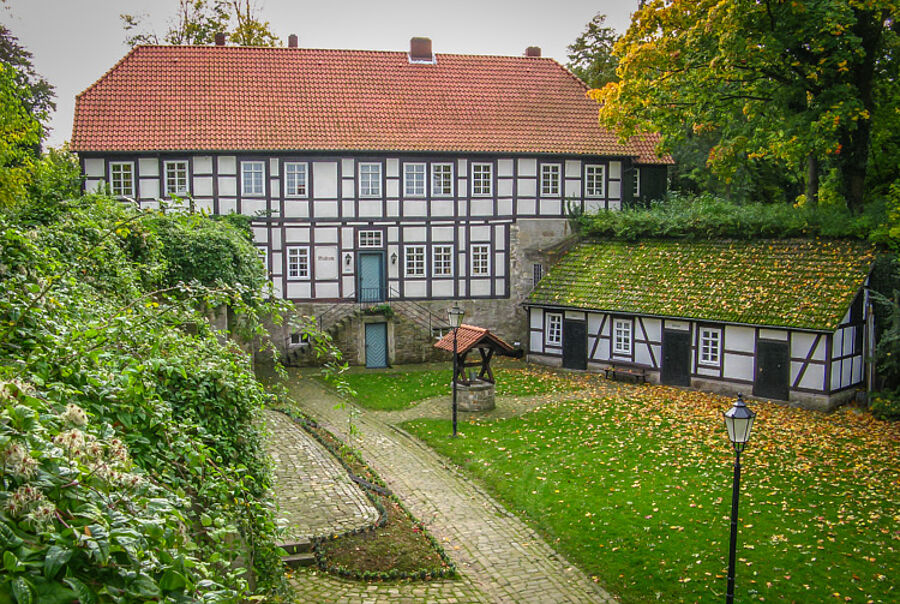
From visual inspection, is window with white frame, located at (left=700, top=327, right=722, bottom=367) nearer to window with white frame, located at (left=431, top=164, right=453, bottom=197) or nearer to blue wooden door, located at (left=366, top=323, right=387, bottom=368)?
window with white frame, located at (left=431, top=164, right=453, bottom=197)

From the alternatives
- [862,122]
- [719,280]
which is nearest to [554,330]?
[719,280]

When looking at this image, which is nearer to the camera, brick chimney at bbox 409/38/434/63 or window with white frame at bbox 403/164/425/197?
window with white frame at bbox 403/164/425/197

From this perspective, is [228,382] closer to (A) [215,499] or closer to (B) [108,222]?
(A) [215,499]

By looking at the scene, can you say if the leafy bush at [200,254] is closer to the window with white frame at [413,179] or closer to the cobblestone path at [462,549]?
the cobblestone path at [462,549]

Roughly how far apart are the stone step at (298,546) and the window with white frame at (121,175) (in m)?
16.8

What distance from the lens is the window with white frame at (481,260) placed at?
26.5 metres

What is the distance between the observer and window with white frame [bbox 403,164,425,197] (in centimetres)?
2561

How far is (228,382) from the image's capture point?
23.3 ft

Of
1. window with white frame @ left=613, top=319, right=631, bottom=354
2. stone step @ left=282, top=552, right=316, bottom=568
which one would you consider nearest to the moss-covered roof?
window with white frame @ left=613, top=319, right=631, bottom=354

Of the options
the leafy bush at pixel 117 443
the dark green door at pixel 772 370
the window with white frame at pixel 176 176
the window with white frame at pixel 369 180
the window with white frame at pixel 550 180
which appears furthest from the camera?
the window with white frame at pixel 550 180

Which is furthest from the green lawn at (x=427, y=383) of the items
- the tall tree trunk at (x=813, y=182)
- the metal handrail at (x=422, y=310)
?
the tall tree trunk at (x=813, y=182)

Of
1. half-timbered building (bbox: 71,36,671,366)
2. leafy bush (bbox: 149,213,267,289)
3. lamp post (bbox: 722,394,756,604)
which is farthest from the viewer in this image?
half-timbered building (bbox: 71,36,671,366)

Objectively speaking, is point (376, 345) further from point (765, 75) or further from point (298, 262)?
point (765, 75)

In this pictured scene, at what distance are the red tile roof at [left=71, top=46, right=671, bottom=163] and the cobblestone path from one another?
1233cm
